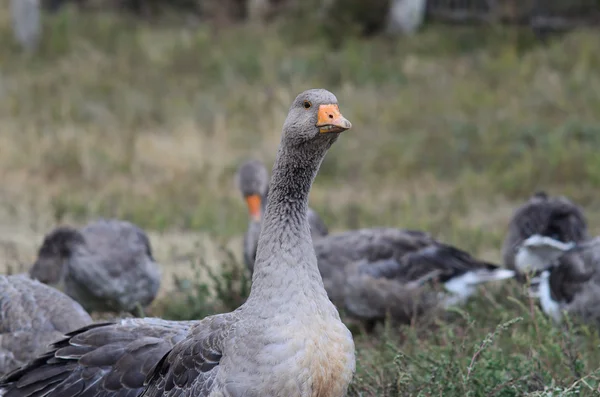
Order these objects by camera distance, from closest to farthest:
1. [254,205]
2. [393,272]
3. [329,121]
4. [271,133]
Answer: [329,121] < [393,272] < [254,205] < [271,133]

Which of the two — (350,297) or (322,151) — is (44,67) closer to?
(350,297)

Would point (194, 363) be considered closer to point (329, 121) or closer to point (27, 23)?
point (329, 121)

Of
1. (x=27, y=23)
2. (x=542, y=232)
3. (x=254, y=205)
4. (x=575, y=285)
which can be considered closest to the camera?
(x=575, y=285)

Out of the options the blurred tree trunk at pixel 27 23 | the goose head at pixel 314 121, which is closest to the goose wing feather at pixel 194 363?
the goose head at pixel 314 121

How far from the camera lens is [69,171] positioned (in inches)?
498

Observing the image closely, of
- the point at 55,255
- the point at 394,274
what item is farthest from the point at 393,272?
the point at 55,255

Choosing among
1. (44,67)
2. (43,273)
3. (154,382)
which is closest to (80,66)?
(44,67)

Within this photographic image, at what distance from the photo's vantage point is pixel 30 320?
6.07 metres

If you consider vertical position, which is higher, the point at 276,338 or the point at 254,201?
the point at 254,201

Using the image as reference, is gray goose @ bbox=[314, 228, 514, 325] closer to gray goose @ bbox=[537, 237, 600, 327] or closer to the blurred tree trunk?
gray goose @ bbox=[537, 237, 600, 327]

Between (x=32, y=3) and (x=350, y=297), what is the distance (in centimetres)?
1155

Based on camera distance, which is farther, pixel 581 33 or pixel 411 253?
pixel 581 33

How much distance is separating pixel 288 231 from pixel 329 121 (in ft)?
1.84

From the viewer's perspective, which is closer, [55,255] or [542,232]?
[55,255]
